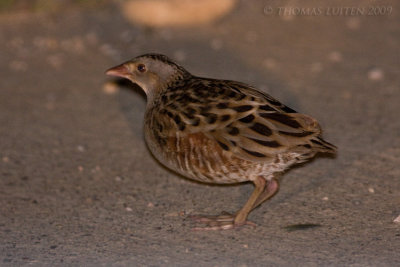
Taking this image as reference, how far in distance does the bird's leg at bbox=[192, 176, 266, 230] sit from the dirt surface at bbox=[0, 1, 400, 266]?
0.28 feet

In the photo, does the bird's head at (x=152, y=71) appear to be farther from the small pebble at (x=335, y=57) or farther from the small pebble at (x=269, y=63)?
the small pebble at (x=335, y=57)

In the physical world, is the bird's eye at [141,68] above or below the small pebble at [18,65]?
→ below

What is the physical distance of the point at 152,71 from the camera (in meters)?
5.98

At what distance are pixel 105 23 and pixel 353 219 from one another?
254 inches

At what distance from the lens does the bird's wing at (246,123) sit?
16.1ft

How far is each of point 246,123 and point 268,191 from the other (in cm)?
75

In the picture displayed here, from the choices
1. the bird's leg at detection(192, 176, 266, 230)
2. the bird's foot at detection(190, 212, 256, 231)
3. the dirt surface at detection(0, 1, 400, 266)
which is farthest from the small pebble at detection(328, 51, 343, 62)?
the bird's foot at detection(190, 212, 256, 231)

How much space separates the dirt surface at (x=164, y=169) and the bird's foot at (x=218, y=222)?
67 mm

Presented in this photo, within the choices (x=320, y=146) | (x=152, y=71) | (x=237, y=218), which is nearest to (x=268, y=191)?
(x=237, y=218)

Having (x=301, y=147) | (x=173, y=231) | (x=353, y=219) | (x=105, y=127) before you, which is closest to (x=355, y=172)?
(x=353, y=219)

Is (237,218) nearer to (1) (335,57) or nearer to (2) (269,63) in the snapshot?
(2) (269,63)

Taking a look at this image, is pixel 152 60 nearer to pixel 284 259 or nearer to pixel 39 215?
pixel 39 215

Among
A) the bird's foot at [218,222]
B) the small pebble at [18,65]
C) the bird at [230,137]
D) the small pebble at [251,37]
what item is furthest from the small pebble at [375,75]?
the small pebble at [18,65]

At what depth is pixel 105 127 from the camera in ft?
24.1
